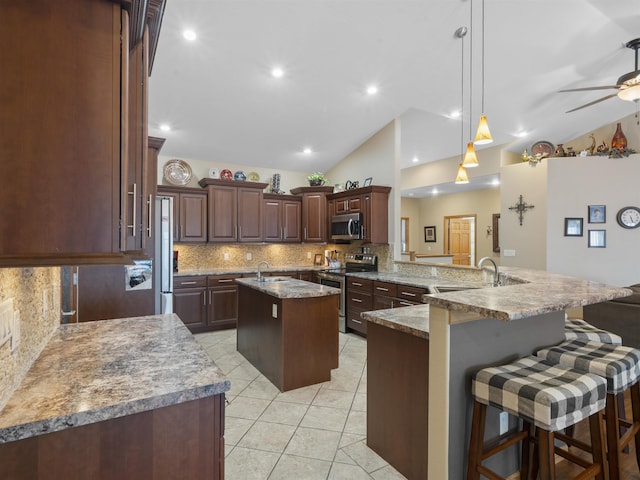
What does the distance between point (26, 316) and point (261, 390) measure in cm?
217

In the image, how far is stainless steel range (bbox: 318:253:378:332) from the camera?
498cm

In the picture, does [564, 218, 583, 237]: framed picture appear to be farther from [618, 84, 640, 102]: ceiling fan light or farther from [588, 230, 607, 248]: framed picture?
[618, 84, 640, 102]: ceiling fan light

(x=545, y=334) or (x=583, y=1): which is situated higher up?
(x=583, y=1)

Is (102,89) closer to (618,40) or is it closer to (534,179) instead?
(618,40)

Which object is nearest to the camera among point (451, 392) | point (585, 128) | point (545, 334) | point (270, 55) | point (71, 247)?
point (71, 247)

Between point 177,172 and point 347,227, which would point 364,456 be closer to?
point 347,227

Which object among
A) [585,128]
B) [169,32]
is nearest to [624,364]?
[169,32]

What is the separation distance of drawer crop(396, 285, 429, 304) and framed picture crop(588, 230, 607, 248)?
3506 millimetres

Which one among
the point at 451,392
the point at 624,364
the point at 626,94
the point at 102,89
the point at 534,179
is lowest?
the point at 451,392

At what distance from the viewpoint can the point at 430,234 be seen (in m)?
9.66

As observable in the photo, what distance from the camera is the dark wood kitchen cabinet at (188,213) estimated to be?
4.90 m

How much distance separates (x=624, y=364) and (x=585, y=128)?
547 centimetres

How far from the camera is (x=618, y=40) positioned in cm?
351

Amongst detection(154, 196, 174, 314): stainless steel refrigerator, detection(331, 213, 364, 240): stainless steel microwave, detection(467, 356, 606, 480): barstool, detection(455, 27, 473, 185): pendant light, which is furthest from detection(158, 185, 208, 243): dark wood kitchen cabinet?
detection(467, 356, 606, 480): barstool
